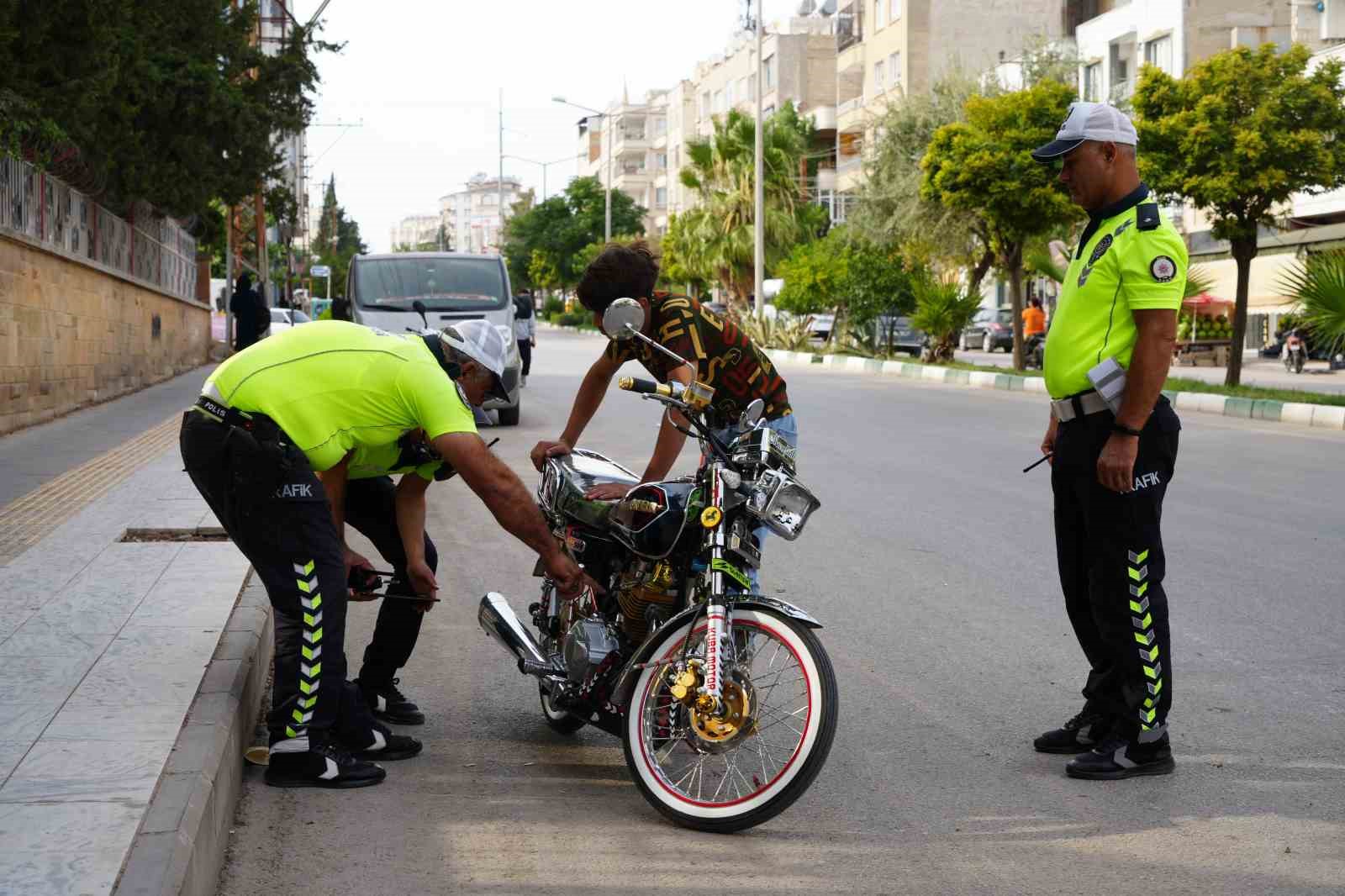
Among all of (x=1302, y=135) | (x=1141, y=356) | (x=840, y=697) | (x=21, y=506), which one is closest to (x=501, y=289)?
(x=21, y=506)

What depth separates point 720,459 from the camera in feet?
14.0

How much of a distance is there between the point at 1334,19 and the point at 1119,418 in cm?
3797

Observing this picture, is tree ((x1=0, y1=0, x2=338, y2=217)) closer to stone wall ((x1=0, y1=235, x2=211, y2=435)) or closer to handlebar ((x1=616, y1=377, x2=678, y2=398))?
stone wall ((x1=0, y1=235, x2=211, y2=435))

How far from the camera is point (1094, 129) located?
466 centimetres

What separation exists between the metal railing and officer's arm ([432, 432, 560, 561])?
42.8ft

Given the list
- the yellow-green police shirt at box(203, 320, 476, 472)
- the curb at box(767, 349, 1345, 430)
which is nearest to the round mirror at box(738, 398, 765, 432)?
the yellow-green police shirt at box(203, 320, 476, 472)

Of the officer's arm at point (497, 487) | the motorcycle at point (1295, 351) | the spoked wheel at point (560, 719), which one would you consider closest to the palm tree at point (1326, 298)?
the motorcycle at point (1295, 351)

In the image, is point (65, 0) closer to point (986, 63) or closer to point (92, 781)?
point (92, 781)

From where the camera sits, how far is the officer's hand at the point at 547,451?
490cm

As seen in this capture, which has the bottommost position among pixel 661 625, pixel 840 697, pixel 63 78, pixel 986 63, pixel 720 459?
pixel 840 697

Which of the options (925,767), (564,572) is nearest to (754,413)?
(564,572)

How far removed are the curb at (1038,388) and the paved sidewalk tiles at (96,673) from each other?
475cm

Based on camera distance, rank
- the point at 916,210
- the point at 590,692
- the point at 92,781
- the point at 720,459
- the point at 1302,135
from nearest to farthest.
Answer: the point at 92,781 < the point at 720,459 < the point at 590,692 < the point at 1302,135 < the point at 916,210

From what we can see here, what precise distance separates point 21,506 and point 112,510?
34.1 inches
